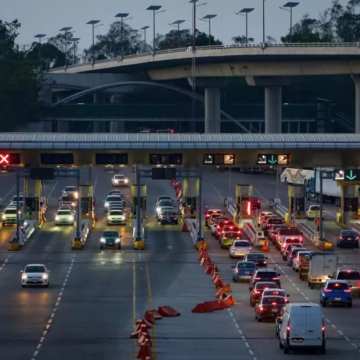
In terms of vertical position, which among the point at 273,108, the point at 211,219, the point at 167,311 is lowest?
the point at 167,311

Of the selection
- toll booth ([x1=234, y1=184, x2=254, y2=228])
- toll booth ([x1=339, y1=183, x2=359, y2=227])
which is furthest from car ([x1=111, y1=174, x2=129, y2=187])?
toll booth ([x1=339, y1=183, x2=359, y2=227])

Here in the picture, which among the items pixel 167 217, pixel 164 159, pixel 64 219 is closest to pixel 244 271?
pixel 164 159

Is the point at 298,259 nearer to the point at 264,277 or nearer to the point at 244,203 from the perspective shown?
the point at 264,277

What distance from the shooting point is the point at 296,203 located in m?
88.2

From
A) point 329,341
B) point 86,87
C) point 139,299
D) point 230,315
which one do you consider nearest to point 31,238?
point 139,299

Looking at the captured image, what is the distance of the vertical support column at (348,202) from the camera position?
86438 mm

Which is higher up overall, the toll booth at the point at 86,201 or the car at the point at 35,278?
the toll booth at the point at 86,201

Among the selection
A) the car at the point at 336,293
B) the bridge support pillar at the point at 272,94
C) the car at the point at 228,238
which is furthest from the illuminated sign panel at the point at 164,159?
the bridge support pillar at the point at 272,94

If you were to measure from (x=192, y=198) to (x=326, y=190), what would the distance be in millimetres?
19442

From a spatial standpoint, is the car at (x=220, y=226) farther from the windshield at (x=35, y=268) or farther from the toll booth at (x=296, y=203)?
the windshield at (x=35, y=268)

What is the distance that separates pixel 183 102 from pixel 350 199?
112213mm

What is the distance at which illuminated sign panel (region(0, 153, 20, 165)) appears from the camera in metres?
63.2

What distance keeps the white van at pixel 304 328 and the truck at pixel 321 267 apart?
721 inches

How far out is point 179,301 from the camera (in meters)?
Answer: 49.2
